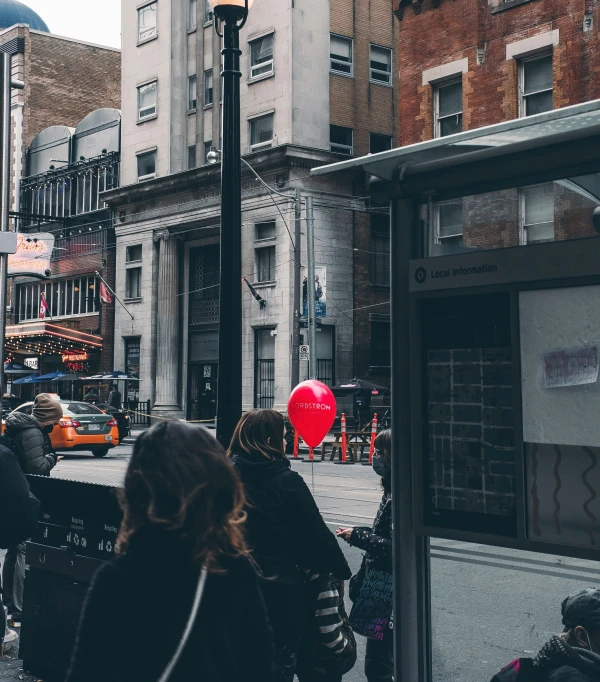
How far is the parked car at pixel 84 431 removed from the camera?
1017 inches

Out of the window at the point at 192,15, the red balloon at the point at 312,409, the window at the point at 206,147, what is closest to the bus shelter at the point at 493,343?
the red balloon at the point at 312,409

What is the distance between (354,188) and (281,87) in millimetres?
4774

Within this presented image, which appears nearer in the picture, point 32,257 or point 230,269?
point 230,269

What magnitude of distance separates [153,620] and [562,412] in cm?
171

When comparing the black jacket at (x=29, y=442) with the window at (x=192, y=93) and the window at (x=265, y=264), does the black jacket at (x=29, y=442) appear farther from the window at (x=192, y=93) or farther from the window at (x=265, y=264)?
the window at (x=192, y=93)

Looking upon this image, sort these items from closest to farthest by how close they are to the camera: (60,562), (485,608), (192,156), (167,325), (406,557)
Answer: (406,557)
(60,562)
(485,608)
(192,156)
(167,325)

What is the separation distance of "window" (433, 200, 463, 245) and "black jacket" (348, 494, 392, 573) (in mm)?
1803

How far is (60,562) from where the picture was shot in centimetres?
571

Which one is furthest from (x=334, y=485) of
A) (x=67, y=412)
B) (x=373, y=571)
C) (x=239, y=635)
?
(x=239, y=635)

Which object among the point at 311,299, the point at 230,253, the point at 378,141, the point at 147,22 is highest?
the point at 147,22

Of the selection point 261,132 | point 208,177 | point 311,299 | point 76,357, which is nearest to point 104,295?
point 76,357

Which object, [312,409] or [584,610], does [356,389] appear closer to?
[312,409]

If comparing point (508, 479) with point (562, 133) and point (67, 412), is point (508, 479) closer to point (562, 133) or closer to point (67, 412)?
point (562, 133)

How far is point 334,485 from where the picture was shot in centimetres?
1828
